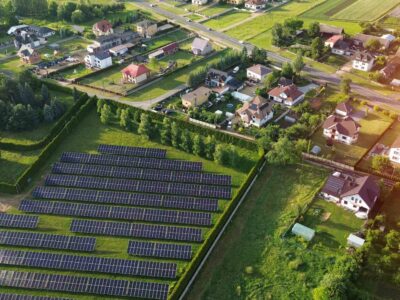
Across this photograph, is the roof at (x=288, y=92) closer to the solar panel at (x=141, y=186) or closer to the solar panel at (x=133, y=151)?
the solar panel at (x=133, y=151)

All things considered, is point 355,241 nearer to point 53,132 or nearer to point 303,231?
point 303,231

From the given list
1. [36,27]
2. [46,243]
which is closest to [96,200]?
[46,243]

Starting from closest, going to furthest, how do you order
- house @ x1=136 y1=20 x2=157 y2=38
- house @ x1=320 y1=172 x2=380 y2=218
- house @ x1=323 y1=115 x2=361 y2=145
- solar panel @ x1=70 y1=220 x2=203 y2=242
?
solar panel @ x1=70 y1=220 x2=203 y2=242 < house @ x1=320 y1=172 x2=380 y2=218 < house @ x1=323 y1=115 x2=361 y2=145 < house @ x1=136 y1=20 x2=157 y2=38

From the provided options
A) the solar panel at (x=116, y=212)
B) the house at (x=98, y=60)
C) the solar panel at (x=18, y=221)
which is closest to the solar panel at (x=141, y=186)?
the solar panel at (x=116, y=212)

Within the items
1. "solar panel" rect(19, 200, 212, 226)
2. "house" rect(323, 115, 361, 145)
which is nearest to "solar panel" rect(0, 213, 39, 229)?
"solar panel" rect(19, 200, 212, 226)

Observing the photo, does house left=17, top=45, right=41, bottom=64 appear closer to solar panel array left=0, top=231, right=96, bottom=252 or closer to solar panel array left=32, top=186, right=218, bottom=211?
solar panel array left=32, top=186, right=218, bottom=211
